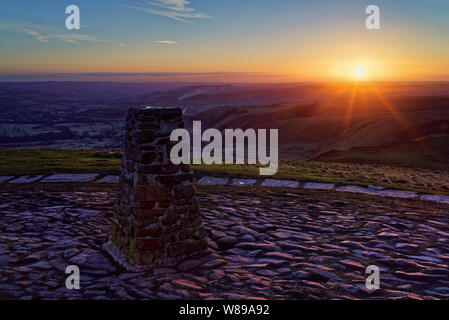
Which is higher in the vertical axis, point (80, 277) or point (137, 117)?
point (137, 117)

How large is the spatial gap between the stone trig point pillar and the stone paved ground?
0.75 ft

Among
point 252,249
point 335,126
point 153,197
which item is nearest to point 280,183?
point 252,249

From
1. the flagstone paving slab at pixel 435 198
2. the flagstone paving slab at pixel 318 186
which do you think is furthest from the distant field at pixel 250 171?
the flagstone paving slab at pixel 435 198

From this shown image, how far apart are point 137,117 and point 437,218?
5.91 m

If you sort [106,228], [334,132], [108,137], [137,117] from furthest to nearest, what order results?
[108,137] < [334,132] < [106,228] < [137,117]

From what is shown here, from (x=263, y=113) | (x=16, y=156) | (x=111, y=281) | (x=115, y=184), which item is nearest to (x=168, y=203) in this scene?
(x=111, y=281)

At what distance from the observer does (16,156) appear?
14.1 m

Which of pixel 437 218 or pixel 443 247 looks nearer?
pixel 443 247

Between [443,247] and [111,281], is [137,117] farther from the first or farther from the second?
[443,247]

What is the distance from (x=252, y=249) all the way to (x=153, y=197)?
1698 mm

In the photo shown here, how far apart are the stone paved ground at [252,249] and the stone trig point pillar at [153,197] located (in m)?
0.23

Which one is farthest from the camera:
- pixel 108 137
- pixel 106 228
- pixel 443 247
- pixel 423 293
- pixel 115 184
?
pixel 108 137

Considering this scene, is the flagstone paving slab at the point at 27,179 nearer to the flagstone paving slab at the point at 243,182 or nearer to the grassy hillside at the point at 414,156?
the flagstone paving slab at the point at 243,182

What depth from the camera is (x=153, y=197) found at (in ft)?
15.4
